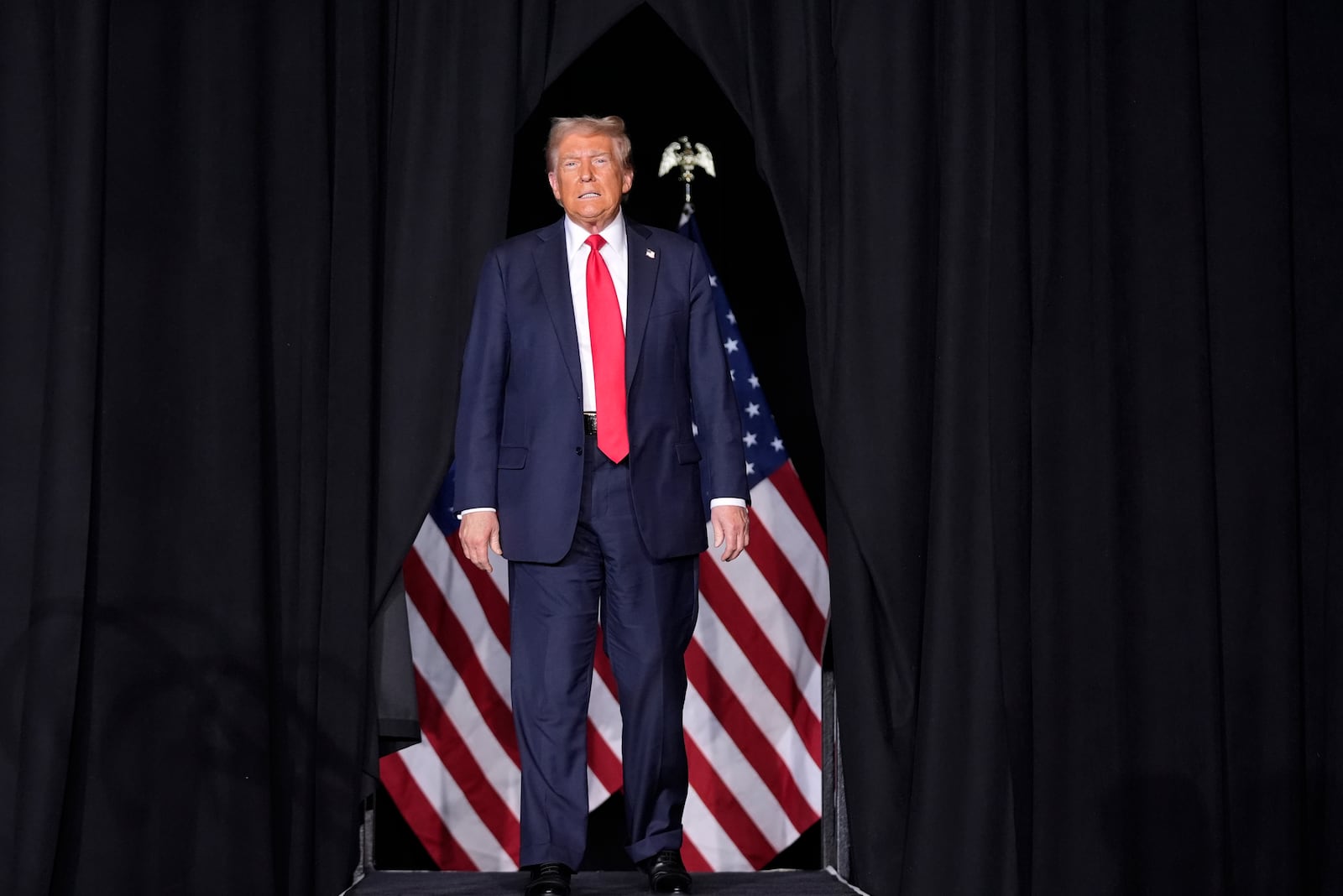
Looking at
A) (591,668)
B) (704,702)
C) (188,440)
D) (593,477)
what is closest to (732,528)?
(593,477)

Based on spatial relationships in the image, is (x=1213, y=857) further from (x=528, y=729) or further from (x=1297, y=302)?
(x=528, y=729)

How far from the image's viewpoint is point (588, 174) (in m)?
3.04

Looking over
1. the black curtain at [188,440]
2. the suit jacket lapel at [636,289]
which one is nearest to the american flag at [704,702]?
the black curtain at [188,440]

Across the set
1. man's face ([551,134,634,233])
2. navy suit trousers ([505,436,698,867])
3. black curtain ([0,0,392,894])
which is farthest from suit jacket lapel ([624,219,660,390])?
black curtain ([0,0,392,894])

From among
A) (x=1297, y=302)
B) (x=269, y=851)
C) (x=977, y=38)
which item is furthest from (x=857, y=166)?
(x=269, y=851)

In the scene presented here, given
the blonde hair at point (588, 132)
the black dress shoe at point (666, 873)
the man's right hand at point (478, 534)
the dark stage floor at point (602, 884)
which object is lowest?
the dark stage floor at point (602, 884)

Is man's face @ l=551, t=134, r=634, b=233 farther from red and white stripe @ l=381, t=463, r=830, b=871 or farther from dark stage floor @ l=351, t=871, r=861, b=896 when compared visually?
dark stage floor @ l=351, t=871, r=861, b=896

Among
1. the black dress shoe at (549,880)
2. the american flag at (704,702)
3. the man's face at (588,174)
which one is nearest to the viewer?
the black dress shoe at (549,880)

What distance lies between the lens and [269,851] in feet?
10.3

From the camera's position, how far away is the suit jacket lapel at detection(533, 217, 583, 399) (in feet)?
9.96

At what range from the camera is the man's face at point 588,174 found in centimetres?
304

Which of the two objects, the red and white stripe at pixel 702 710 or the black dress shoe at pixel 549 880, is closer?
the black dress shoe at pixel 549 880

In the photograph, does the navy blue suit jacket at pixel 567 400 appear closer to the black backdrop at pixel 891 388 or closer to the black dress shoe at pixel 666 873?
the black backdrop at pixel 891 388

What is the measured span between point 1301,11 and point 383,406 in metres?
2.52
